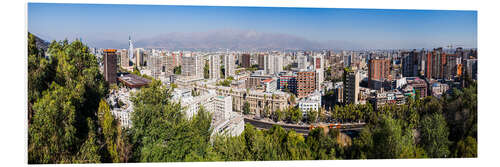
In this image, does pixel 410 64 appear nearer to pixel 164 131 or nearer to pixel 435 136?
pixel 435 136

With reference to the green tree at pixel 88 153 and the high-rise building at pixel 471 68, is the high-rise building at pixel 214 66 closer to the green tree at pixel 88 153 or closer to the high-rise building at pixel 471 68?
the green tree at pixel 88 153

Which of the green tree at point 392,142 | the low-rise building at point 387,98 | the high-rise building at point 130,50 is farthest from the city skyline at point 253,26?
the green tree at point 392,142

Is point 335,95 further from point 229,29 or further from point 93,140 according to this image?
point 93,140

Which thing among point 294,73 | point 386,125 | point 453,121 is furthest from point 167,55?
point 453,121

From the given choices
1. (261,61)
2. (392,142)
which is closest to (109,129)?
(261,61)

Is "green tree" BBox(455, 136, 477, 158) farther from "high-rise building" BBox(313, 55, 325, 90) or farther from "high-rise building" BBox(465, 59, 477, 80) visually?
"high-rise building" BBox(313, 55, 325, 90)

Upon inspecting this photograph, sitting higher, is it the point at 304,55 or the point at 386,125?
the point at 304,55
